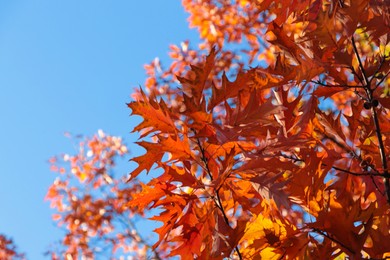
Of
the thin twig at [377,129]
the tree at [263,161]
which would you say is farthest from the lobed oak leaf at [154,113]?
the thin twig at [377,129]

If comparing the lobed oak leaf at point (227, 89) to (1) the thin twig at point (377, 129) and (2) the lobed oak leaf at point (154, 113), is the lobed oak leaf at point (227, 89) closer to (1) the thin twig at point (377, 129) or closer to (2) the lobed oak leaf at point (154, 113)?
(2) the lobed oak leaf at point (154, 113)

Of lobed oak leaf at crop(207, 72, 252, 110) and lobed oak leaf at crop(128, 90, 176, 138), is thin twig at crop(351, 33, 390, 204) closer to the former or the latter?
lobed oak leaf at crop(207, 72, 252, 110)

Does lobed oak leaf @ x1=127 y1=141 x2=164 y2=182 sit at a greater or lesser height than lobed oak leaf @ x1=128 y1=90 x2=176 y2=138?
lesser

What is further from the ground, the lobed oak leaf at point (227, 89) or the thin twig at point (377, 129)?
the lobed oak leaf at point (227, 89)

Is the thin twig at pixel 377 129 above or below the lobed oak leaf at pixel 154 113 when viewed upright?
below

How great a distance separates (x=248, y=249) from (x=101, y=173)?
582 centimetres

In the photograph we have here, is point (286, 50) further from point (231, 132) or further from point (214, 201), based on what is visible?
point (214, 201)

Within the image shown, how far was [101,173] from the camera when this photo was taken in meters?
6.79

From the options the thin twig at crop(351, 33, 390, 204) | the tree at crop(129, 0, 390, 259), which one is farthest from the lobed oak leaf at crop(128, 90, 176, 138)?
the thin twig at crop(351, 33, 390, 204)

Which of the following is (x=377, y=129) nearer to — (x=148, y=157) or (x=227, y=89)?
(x=227, y=89)

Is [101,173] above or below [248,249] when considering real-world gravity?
above

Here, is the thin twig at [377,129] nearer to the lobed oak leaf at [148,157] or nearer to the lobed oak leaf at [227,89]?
the lobed oak leaf at [227,89]

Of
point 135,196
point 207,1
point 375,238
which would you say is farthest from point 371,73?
point 207,1

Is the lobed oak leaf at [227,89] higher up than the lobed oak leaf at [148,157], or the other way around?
the lobed oak leaf at [227,89]
